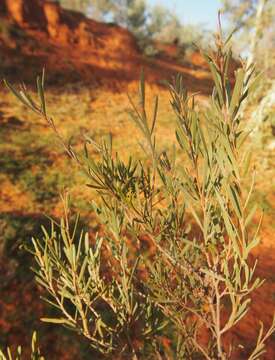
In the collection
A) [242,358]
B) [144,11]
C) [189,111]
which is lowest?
[242,358]

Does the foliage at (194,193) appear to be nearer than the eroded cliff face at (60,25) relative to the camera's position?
Yes

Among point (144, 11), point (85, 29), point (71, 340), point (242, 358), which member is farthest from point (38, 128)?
point (144, 11)

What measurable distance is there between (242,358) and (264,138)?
8.12m

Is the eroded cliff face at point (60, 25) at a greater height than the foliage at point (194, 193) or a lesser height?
greater

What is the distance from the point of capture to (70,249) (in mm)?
1919

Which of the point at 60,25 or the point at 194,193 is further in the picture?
the point at 60,25

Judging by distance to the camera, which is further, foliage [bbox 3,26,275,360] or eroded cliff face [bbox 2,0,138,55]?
eroded cliff face [bbox 2,0,138,55]

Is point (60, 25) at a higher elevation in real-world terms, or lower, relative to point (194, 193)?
higher

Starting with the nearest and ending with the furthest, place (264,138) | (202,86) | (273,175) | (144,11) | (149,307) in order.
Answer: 1. (149,307)
2. (273,175)
3. (264,138)
4. (202,86)
5. (144,11)

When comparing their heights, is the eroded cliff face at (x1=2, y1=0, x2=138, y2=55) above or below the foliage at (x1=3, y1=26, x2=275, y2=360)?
above

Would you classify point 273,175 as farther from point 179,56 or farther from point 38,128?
point 179,56

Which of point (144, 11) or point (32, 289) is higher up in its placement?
point (144, 11)

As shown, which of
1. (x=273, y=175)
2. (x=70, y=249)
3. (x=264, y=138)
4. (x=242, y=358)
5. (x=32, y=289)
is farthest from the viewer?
(x=264, y=138)

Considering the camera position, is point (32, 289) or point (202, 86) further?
point (202, 86)
